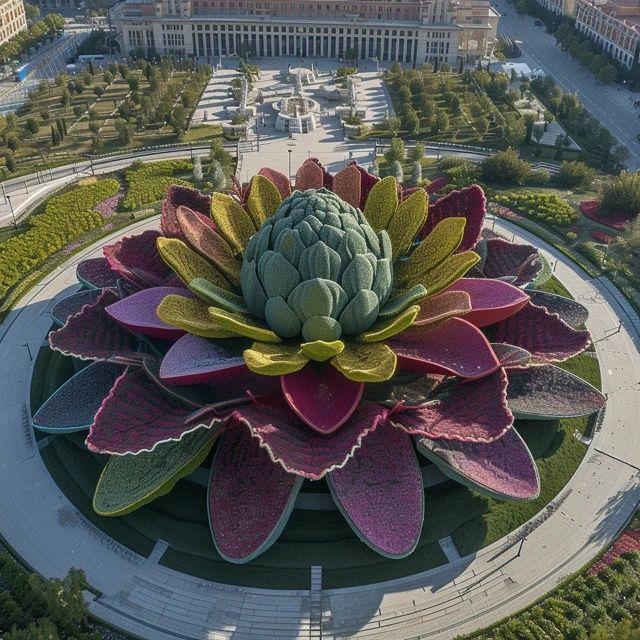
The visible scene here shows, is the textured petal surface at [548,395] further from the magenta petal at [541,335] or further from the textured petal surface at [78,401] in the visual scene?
the textured petal surface at [78,401]

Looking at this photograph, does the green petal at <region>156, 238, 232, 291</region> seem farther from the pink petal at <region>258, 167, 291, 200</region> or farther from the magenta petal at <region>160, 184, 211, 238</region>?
the pink petal at <region>258, 167, 291, 200</region>

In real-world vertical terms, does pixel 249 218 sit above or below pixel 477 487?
above

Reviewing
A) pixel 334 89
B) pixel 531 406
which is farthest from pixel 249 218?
pixel 334 89

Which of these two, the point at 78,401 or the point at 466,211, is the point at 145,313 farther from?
the point at 466,211

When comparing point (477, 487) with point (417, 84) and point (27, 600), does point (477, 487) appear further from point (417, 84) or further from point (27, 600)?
point (417, 84)

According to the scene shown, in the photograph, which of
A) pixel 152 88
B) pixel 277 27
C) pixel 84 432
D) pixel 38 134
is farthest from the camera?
pixel 277 27

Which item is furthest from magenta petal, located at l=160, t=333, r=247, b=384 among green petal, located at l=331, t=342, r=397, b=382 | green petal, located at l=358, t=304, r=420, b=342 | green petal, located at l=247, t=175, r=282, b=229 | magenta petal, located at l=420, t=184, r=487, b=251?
magenta petal, located at l=420, t=184, r=487, b=251

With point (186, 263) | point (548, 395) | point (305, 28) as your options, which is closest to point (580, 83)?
point (305, 28)
